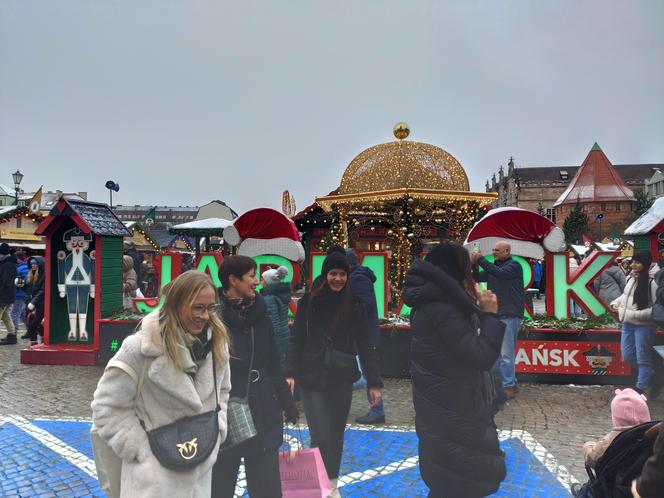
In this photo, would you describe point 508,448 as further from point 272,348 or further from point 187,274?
point 187,274

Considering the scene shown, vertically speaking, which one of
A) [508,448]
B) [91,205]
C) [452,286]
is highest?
[91,205]

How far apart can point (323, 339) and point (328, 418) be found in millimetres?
539

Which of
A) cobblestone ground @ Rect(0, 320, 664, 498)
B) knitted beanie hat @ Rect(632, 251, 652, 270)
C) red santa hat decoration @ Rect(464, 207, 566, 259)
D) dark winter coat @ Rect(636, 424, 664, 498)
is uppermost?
red santa hat decoration @ Rect(464, 207, 566, 259)

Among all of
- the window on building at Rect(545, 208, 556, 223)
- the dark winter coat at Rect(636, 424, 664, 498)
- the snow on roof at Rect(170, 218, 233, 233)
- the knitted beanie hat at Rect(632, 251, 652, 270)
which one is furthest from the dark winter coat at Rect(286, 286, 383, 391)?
the window on building at Rect(545, 208, 556, 223)

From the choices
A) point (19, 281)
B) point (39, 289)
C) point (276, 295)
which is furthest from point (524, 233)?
point (19, 281)

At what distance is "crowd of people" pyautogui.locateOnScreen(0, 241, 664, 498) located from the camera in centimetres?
194

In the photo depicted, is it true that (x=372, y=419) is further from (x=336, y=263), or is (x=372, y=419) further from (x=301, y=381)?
(x=336, y=263)

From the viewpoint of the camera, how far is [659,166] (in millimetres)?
77750

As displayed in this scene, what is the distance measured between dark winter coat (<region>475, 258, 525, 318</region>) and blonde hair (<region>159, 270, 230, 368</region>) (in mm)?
3979

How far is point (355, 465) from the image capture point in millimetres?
4055

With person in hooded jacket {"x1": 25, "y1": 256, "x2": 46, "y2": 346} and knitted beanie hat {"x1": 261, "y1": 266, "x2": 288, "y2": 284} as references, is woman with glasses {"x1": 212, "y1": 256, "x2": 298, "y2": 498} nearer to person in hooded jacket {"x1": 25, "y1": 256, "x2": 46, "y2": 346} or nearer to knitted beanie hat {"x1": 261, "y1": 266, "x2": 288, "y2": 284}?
knitted beanie hat {"x1": 261, "y1": 266, "x2": 288, "y2": 284}

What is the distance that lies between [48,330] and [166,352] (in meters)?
7.25

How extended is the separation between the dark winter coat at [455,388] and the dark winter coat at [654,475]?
0.76 metres

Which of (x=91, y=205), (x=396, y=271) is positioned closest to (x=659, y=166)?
(x=396, y=271)
